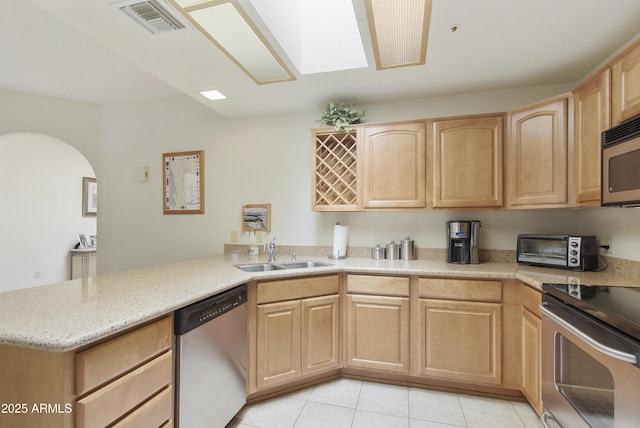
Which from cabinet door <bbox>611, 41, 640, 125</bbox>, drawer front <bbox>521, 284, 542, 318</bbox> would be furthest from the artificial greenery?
drawer front <bbox>521, 284, 542, 318</bbox>

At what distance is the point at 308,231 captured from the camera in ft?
9.73

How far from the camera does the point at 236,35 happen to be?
5.58 ft

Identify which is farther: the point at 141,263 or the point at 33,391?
the point at 141,263

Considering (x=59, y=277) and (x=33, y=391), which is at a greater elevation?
(x=33, y=391)

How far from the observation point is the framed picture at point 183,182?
10.7ft

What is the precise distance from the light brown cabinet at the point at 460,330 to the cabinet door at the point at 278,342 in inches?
34.5

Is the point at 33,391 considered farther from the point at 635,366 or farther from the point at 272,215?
the point at 272,215

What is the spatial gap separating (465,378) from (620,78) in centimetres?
196

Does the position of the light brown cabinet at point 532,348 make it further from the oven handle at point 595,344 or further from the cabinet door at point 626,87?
the cabinet door at point 626,87

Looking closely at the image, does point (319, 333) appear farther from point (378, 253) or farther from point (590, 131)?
point (590, 131)

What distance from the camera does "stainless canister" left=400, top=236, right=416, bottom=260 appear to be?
261 centimetres

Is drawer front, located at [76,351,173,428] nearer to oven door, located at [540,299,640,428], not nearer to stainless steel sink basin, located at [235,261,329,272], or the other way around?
stainless steel sink basin, located at [235,261,329,272]

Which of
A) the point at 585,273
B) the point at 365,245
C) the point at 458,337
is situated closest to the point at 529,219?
the point at 585,273

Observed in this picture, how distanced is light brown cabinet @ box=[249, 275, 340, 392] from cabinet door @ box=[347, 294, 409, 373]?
0.13 meters
